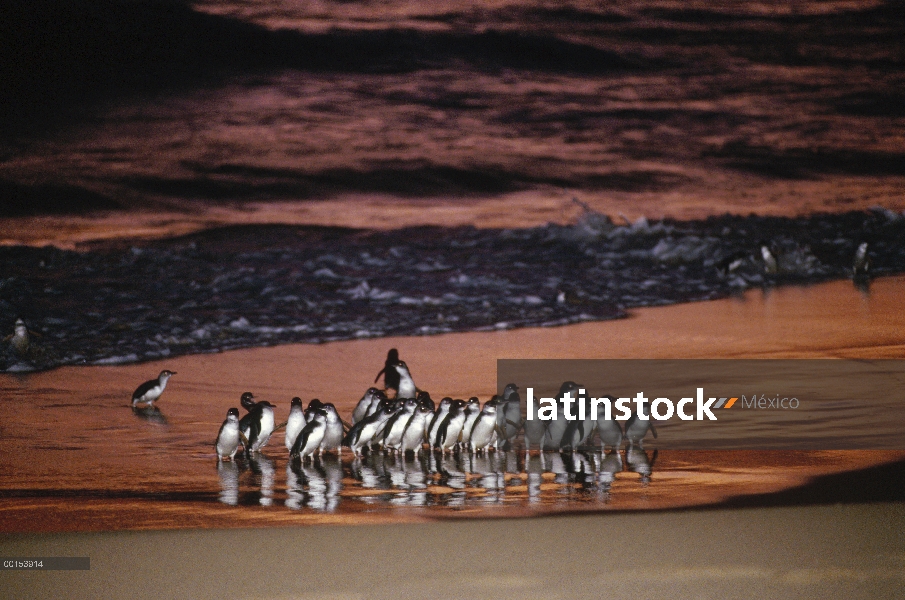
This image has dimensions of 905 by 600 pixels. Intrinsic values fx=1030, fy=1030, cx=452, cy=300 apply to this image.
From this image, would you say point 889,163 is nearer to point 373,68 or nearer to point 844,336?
point 373,68

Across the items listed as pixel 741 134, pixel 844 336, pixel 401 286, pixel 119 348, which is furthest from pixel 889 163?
pixel 119 348

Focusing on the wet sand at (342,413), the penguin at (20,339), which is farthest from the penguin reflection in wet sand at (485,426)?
the penguin at (20,339)

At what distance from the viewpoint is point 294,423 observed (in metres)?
6.58

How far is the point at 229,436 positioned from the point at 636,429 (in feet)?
8.24

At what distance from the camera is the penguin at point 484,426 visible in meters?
6.46

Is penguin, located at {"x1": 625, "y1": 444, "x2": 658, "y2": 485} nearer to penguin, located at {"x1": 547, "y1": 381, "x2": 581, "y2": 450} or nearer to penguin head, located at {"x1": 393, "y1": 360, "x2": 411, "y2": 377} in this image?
penguin, located at {"x1": 547, "y1": 381, "x2": 581, "y2": 450}

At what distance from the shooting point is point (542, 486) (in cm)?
→ 546

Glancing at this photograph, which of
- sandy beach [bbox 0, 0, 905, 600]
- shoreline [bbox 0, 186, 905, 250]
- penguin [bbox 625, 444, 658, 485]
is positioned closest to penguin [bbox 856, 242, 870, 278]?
sandy beach [bbox 0, 0, 905, 600]

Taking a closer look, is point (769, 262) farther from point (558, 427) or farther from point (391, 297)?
point (558, 427)

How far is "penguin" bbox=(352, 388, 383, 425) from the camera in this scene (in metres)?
7.01

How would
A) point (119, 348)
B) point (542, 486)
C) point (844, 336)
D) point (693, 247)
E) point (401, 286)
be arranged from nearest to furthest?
point (542, 486)
point (844, 336)
point (119, 348)
point (401, 286)
point (693, 247)

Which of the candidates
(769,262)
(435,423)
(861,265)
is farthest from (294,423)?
(861,265)

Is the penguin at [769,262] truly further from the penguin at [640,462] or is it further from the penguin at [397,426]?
the penguin at [397,426]

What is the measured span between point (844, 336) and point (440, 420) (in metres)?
5.69
